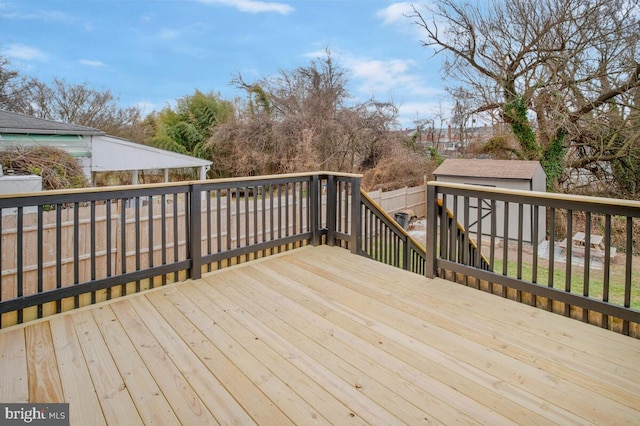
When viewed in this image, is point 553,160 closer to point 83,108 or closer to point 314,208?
point 314,208

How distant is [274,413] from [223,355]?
0.58 m

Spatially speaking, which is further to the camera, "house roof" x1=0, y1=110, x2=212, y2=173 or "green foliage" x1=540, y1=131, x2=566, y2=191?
"green foliage" x1=540, y1=131, x2=566, y2=191

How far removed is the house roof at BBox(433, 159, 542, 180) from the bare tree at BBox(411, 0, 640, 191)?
1632mm

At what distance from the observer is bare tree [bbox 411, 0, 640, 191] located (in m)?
9.30

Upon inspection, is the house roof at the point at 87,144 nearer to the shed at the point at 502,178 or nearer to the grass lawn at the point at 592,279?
the shed at the point at 502,178

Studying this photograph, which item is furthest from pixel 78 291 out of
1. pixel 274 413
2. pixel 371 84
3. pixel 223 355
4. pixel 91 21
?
pixel 91 21

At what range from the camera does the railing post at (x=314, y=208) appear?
4.23m

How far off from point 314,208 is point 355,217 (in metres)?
0.50

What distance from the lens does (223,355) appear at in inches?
82.4

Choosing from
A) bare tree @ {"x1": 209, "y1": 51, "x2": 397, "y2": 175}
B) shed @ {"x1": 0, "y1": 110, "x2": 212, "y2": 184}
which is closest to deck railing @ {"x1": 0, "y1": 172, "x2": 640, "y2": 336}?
shed @ {"x1": 0, "y1": 110, "x2": 212, "y2": 184}

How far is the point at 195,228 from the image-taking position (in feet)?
10.6

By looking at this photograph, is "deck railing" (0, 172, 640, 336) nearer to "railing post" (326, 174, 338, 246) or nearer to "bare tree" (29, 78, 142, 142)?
"railing post" (326, 174, 338, 246)

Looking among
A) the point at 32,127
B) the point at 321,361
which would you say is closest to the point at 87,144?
the point at 32,127

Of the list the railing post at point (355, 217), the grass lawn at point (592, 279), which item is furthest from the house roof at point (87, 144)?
the grass lawn at point (592, 279)
